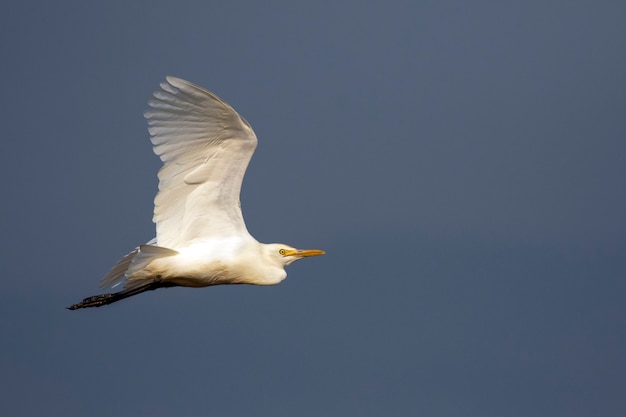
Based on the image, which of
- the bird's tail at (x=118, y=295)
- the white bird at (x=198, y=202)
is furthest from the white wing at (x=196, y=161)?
the bird's tail at (x=118, y=295)

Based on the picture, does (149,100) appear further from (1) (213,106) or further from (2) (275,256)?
(2) (275,256)

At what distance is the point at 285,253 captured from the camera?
72.0 feet

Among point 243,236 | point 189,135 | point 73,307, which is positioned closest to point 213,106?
point 189,135

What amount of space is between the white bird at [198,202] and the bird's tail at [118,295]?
24 mm

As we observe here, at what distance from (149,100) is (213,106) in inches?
38.0

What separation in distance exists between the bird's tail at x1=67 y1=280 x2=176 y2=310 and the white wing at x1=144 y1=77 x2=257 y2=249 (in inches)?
25.7

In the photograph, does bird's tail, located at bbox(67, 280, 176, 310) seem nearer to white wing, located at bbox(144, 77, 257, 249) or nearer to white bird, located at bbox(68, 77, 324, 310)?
white bird, located at bbox(68, 77, 324, 310)

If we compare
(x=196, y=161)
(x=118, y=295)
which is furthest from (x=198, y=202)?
(x=118, y=295)

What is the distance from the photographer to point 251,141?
20.6m

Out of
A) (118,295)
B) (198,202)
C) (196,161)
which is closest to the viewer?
(196,161)

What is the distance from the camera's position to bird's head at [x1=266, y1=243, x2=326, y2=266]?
21719mm

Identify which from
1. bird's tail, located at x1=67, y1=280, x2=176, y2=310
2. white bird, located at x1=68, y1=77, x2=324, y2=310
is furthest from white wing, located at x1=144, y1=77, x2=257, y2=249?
bird's tail, located at x1=67, y1=280, x2=176, y2=310

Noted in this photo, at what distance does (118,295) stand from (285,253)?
109 inches

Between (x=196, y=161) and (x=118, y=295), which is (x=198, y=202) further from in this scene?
(x=118, y=295)
